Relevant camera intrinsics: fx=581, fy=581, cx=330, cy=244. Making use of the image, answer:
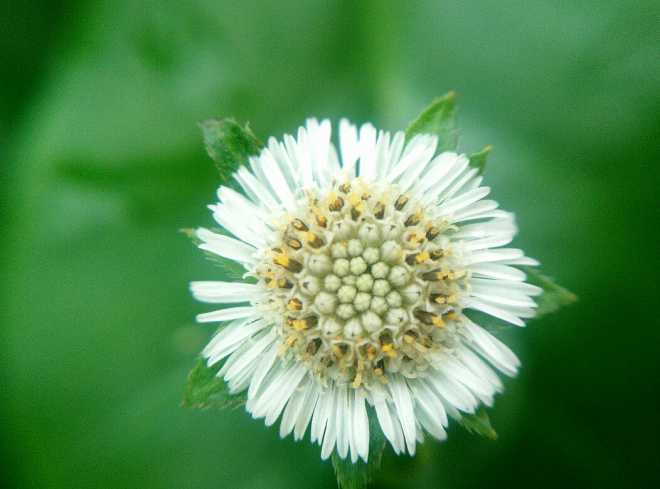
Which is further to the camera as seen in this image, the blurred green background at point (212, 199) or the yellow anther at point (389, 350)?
the blurred green background at point (212, 199)

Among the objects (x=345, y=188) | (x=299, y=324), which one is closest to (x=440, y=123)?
(x=345, y=188)

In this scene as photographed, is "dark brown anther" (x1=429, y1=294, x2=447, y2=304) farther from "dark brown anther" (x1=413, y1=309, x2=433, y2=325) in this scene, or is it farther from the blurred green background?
the blurred green background

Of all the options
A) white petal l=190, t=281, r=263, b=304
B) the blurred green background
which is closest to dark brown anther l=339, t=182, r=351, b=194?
white petal l=190, t=281, r=263, b=304

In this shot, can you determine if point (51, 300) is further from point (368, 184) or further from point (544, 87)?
point (544, 87)

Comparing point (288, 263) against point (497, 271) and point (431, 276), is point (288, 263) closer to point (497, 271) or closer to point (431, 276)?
point (431, 276)

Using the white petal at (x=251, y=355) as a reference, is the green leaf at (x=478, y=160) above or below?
above

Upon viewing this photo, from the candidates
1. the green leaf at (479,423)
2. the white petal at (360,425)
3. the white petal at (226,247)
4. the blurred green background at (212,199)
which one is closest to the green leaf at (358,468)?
the white petal at (360,425)

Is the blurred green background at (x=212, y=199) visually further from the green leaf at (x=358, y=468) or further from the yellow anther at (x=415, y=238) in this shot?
the yellow anther at (x=415, y=238)
